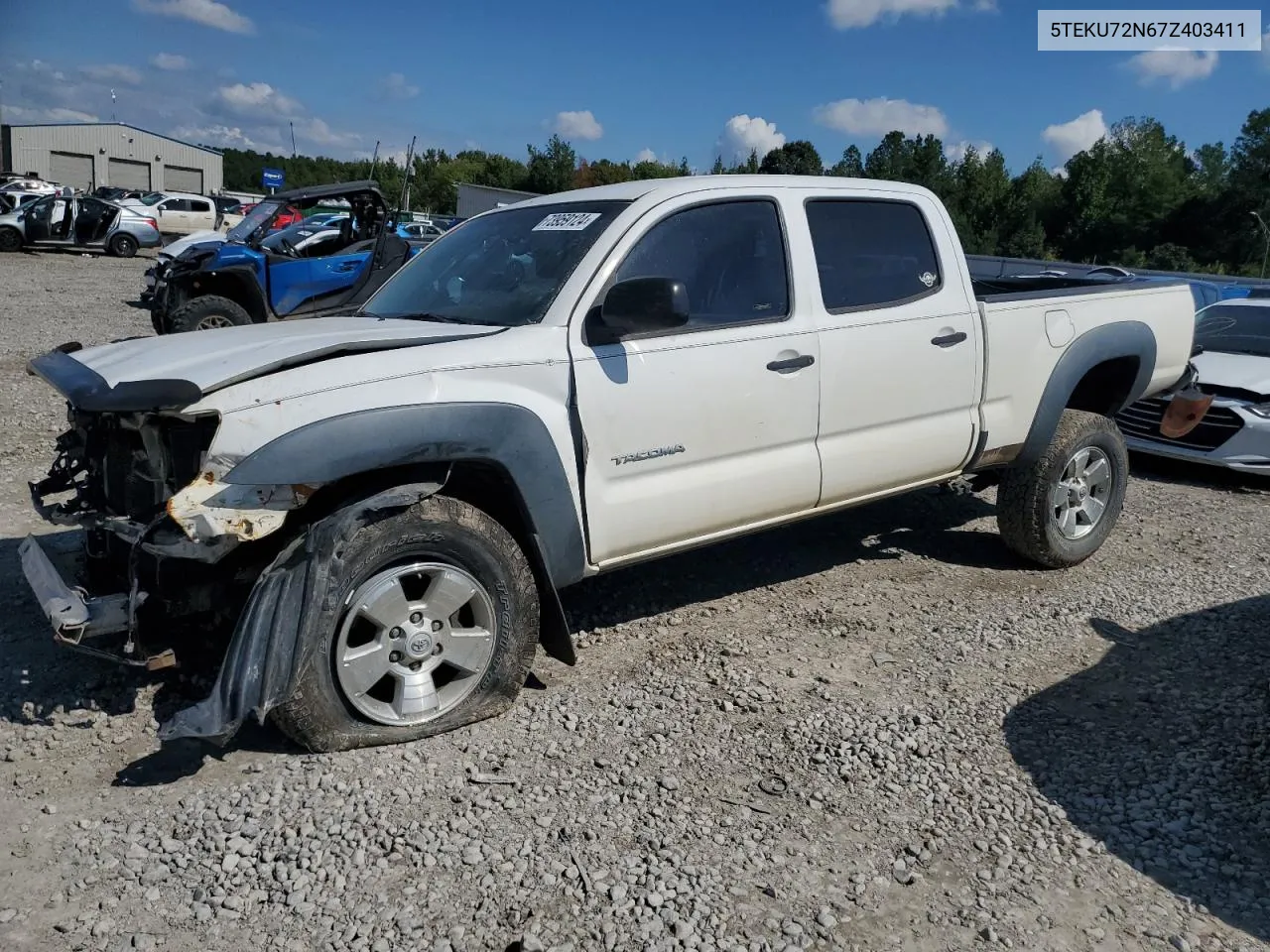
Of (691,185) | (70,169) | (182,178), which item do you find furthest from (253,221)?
(182,178)

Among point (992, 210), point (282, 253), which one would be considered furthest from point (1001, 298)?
point (992, 210)

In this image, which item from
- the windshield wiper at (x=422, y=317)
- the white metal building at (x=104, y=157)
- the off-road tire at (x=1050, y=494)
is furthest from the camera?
the white metal building at (x=104, y=157)

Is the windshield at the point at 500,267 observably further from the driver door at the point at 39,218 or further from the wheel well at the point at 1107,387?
the driver door at the point at 39,218

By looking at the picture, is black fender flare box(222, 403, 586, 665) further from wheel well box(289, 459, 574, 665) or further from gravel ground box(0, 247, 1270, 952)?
gravel ground box(0, 247, 1270, 952)

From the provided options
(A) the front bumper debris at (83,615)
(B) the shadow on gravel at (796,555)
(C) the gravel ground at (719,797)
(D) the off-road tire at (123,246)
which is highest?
(D) the off-road tire at (123,246)

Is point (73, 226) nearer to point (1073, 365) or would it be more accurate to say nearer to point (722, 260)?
point (722, 260)

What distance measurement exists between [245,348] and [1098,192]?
219 ft

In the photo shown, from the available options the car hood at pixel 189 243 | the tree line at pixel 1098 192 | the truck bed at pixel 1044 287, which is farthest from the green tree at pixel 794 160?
the truck bed at pixel 1044 287

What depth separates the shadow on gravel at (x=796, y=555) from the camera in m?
4.94

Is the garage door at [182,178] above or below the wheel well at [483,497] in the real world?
above

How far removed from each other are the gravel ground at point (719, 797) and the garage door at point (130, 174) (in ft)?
254

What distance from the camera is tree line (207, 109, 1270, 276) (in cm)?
5547

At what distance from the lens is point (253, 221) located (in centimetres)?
1254

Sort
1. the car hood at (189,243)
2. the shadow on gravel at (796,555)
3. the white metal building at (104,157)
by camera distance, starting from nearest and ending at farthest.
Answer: the shadow on gravel at (796,555) → the car hood at (189,243) → the white metal building at (104,157)
